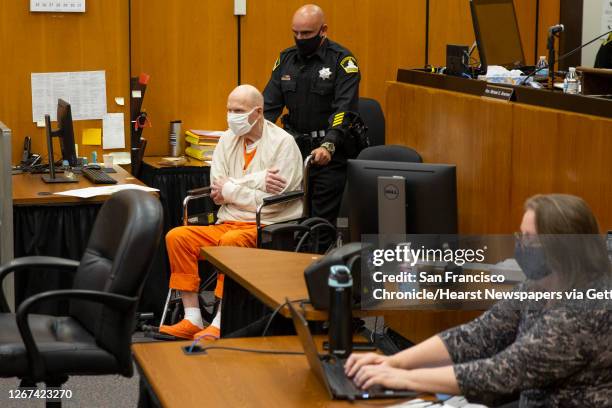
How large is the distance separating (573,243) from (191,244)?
2.91 metres

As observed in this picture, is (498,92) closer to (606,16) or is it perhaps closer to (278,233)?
(278,233)

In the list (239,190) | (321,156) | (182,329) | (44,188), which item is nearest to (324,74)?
(321,156)

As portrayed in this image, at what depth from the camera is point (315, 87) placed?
19.4ft

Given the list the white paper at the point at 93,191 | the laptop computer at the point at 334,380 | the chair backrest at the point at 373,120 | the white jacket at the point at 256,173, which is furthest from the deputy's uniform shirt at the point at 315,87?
the laptop computer at the point at 334,380

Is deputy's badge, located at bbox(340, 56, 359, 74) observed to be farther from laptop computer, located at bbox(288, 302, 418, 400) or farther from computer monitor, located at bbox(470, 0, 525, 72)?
laptop computer, located at bbox(288, 302, 418, 400)

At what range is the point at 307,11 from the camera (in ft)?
19.1

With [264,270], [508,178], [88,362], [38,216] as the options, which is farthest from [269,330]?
[38,216]

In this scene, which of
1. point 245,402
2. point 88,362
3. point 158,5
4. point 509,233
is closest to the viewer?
point 245,402

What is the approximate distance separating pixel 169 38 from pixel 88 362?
3745 millimetres

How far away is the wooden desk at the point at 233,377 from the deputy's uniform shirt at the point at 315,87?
300cm

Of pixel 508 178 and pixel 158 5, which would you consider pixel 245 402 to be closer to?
pixel 508 178

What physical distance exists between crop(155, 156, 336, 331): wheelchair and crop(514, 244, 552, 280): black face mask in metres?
2.04

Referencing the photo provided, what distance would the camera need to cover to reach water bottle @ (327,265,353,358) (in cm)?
273

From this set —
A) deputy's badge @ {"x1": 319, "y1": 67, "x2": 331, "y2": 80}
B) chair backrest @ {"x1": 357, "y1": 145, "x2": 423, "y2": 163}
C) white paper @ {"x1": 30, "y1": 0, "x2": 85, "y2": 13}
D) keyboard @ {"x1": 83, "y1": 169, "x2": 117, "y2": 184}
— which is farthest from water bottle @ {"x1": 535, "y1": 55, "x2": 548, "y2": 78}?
white paper @ {"x1": 30, "y1": 0, "x2": 85, "y2": 13}
